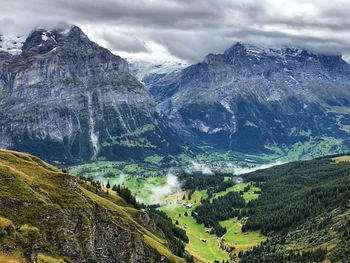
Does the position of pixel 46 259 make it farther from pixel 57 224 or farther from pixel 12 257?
pixel 57 224

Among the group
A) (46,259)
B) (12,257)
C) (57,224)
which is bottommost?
(46,259)

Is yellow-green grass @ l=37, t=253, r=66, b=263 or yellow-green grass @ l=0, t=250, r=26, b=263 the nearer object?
yellow-green grass @ l=0, t=250, r=26, b=263

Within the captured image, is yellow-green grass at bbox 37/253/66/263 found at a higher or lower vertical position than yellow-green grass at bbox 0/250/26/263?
lower

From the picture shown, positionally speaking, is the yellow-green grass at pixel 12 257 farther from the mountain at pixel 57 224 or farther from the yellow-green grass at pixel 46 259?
the yellow-green grass at pixel 46 259

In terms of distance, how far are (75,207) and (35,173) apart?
58.7 ft

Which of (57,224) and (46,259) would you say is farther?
(57,224)

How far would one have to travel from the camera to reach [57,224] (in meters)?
97.9

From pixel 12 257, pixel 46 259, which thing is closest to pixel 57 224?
pixel 46 259

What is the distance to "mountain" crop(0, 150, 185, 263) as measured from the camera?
281 feet

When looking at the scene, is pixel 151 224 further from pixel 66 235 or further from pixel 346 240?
pixel 346 240

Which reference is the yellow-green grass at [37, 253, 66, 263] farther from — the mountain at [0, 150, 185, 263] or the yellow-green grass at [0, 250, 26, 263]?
the yellow-green grass at [0, 250, 26, 263]

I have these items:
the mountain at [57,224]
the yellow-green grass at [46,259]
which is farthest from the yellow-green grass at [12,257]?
the yellow-green grass at [46,259]

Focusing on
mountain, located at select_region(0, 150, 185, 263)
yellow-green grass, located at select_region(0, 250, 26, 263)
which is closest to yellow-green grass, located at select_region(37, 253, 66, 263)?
mountain, located at select_region(0, 150, 185, 263)

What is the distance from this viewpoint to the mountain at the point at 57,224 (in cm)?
8550
